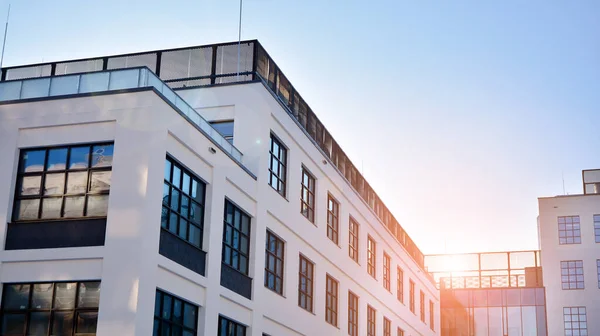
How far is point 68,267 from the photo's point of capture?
20.7 metres

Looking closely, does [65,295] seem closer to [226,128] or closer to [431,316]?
[226,128]

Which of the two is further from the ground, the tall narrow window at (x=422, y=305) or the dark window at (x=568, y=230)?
the dark window at (x=568, y=230)

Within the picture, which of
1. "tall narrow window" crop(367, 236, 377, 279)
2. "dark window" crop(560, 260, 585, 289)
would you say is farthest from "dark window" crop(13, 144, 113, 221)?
"dark window" crop(560, 260, 585, 289)

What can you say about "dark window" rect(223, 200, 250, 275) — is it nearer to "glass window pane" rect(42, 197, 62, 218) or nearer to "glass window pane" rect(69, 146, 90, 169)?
"glass window pane" rect(69, 146, 90, 169)

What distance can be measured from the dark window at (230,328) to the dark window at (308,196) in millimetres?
7337

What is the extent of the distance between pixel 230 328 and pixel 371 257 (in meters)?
18.6

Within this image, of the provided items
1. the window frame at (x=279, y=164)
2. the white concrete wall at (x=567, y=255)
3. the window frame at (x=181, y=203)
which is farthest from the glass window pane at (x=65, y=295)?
the white concrete wall at (x=567, y=255)

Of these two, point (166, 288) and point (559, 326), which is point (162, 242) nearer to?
point (166, 288)

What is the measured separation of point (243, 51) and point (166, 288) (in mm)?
10196

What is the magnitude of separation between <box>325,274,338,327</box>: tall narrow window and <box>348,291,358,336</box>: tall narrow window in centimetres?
213

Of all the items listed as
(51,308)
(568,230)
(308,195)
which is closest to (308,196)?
(308,195)

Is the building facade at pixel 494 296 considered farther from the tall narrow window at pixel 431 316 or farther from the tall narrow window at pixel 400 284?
the tall narrow window at pixel 400 284

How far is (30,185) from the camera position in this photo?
22.1 metres

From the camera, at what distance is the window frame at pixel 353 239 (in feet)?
129
